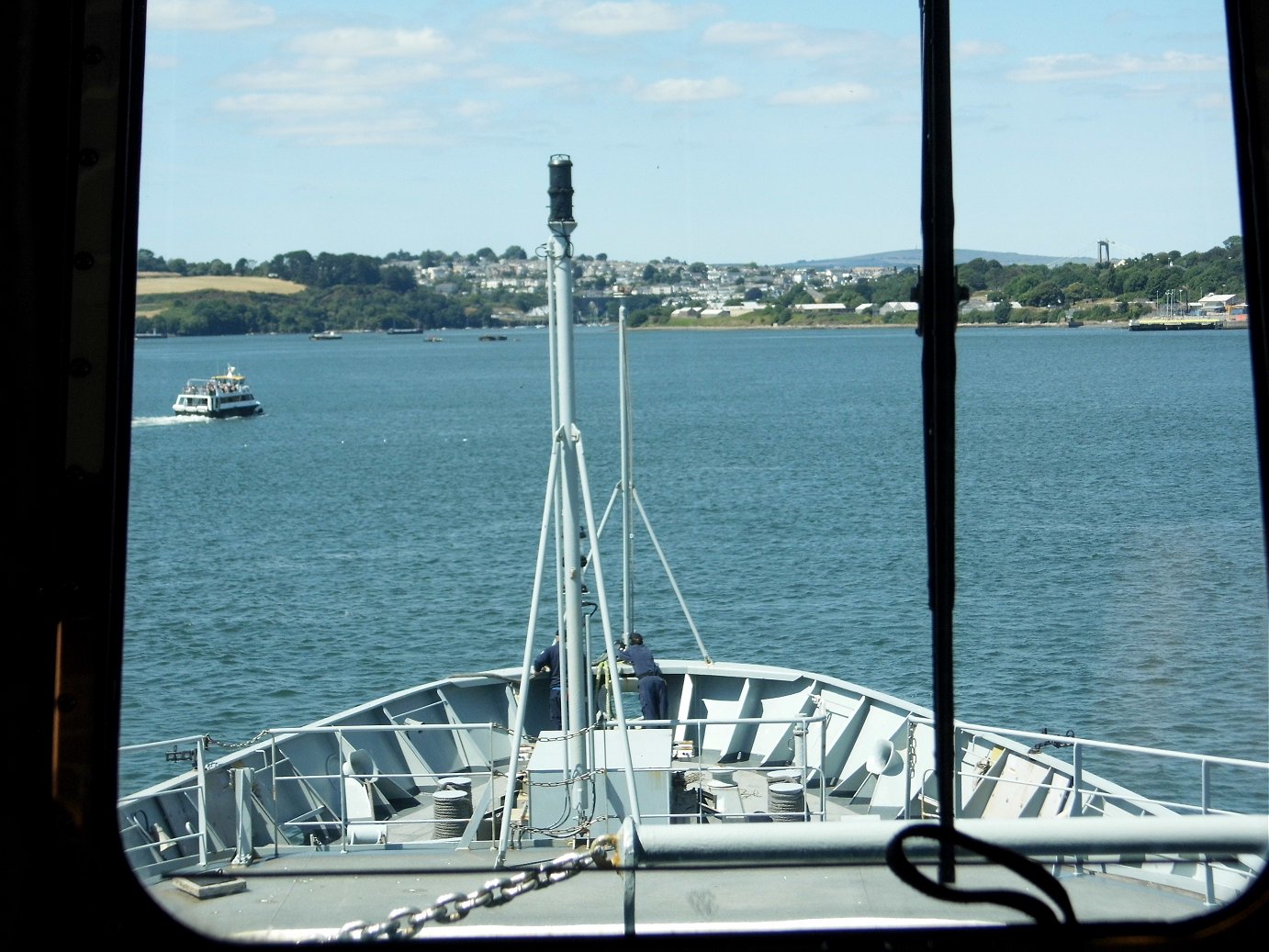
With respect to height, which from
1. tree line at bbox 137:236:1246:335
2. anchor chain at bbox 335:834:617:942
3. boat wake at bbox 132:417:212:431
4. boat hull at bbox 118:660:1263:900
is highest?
boat wake at bbox 132:417:212:431

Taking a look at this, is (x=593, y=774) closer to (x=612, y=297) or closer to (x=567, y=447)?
(x=567, y=447)

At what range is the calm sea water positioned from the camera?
843 inches

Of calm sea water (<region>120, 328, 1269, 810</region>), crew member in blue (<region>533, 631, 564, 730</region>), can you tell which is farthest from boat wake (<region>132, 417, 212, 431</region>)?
crew member in blue (<region>533, 631, 564, 730</region>)

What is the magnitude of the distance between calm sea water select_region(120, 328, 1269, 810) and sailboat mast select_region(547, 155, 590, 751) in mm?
1700

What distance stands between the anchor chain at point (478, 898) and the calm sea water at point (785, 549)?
724mm

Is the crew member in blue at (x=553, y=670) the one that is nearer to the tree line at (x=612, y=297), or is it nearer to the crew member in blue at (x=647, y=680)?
the crew member in blue at (x=647, y=680)

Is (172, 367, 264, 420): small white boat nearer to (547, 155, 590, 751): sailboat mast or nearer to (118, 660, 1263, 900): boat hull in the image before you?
(118, 660, 1263, 900): boat hull

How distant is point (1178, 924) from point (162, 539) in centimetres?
4255

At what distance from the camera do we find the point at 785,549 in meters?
34.4

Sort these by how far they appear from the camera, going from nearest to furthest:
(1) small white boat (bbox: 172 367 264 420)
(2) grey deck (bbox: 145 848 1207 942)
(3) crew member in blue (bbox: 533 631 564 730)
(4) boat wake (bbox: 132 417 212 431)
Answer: (2) grey deck (bbox: 145 848 1207 942)
(3) crew member in blue (bbox: 533 631 564 730)
(1) small white boat (bbox: 172 367 264 420)
(4) boat wake (bbox: 132 417 212 431)

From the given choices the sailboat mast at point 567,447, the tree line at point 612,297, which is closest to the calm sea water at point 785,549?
the tree line at point 612,297

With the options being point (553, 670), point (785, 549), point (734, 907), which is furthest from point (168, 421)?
point (734, 907)

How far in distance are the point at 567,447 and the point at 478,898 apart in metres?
4.65

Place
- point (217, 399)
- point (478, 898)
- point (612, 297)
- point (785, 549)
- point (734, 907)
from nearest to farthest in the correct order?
point (734, 907) < point (478, 898) < point (612, 297) < point (785, 549) < point (217, 399)
